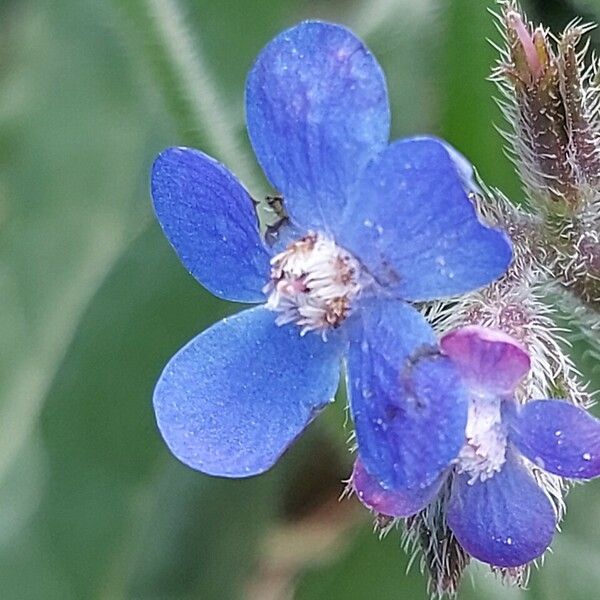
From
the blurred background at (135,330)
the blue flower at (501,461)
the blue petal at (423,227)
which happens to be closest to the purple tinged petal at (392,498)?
the blue flower at (501,461)

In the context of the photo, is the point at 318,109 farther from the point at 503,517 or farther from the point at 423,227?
the point at 503,517

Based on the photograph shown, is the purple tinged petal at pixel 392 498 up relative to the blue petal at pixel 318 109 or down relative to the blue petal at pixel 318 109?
down

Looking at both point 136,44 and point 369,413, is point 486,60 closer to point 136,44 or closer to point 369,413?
point 136,44

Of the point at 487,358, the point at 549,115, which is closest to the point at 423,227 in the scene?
the point at 487,358

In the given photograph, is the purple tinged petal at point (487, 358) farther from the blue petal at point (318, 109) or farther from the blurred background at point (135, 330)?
the blurred background at point (135, 330)

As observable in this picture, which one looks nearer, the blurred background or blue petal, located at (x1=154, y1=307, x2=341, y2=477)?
blue petal, located at (x1=154, y1=307, x2=341, y2=477)

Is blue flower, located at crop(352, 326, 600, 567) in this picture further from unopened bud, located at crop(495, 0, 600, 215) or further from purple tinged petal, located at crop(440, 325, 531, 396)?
unopened bud, located at crop(495, 0, 600, 215)

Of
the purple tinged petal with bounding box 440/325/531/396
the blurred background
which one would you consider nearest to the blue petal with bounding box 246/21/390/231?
the purple tinged petal with bounding box 440/325/531/396
